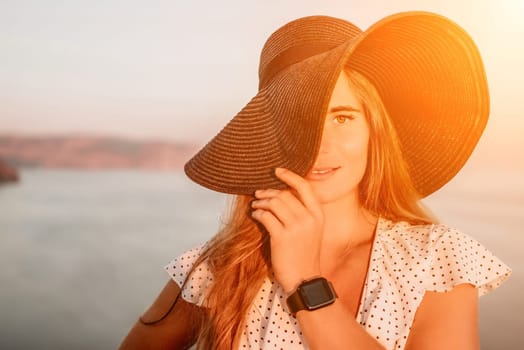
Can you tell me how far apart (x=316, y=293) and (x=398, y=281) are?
0.94ft

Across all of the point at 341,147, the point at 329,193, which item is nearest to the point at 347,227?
the point at 329,193

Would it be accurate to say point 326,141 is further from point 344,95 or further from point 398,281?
point 398,281

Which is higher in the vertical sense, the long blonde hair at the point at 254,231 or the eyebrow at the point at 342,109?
the eyebrow at the point at 342,109

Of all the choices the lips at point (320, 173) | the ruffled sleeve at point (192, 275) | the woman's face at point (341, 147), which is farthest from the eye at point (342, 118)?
the ruffled sleeve at point (192, 275)

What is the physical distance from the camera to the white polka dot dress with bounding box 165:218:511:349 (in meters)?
1.45

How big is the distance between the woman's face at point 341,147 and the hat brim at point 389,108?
8cm

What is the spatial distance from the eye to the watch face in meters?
0.40

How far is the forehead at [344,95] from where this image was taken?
4.92ft

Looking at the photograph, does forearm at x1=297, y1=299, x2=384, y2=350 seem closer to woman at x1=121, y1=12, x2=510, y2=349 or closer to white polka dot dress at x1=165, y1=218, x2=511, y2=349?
woman at x1=121, y1=12, x2=510, y2=349

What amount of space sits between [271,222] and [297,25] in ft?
1.76

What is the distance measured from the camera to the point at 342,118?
151cm

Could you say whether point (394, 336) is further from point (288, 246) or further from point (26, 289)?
point (26, 289)

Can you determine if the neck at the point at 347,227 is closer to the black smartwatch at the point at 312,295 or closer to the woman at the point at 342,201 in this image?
the woman at the point at 342,201

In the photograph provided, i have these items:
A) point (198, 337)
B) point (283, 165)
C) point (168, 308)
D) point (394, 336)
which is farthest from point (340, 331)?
point (168, 308)
